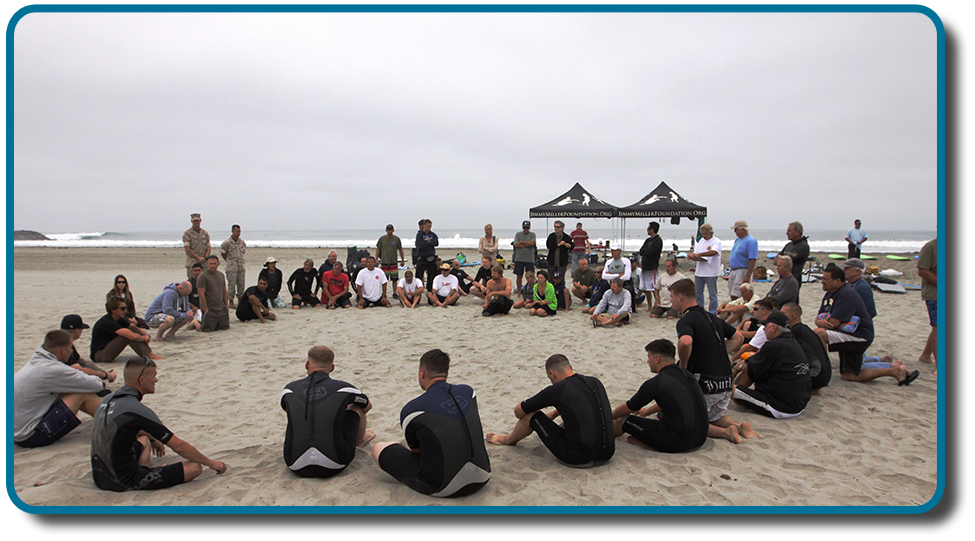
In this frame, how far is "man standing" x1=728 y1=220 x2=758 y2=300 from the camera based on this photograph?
723 centimetres

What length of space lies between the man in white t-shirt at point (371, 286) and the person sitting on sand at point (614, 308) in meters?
4.36

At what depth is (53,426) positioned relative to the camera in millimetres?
3469

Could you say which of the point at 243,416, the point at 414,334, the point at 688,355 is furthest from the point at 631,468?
the point at 414,334

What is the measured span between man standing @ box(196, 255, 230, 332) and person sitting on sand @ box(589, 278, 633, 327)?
19.5 feet

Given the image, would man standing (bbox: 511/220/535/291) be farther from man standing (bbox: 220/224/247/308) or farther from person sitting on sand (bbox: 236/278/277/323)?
man standing (bbox: 220/224/247/308)

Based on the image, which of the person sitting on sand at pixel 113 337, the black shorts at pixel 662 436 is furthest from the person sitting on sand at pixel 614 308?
the person sitting on sand at pixel 113 337

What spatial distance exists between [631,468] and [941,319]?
1959 millimetres

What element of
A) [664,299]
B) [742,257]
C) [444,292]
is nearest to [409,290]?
[444,292]

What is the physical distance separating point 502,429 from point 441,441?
51.1 inches

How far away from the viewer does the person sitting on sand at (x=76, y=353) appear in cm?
398

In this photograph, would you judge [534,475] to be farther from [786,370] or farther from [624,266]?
[624,266]

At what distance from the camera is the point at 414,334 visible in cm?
739

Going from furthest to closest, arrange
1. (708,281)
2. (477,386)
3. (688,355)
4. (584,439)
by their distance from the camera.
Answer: (708,281) < (477,386) < (688,355) < (584,439)

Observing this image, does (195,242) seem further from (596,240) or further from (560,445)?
(596,240)
